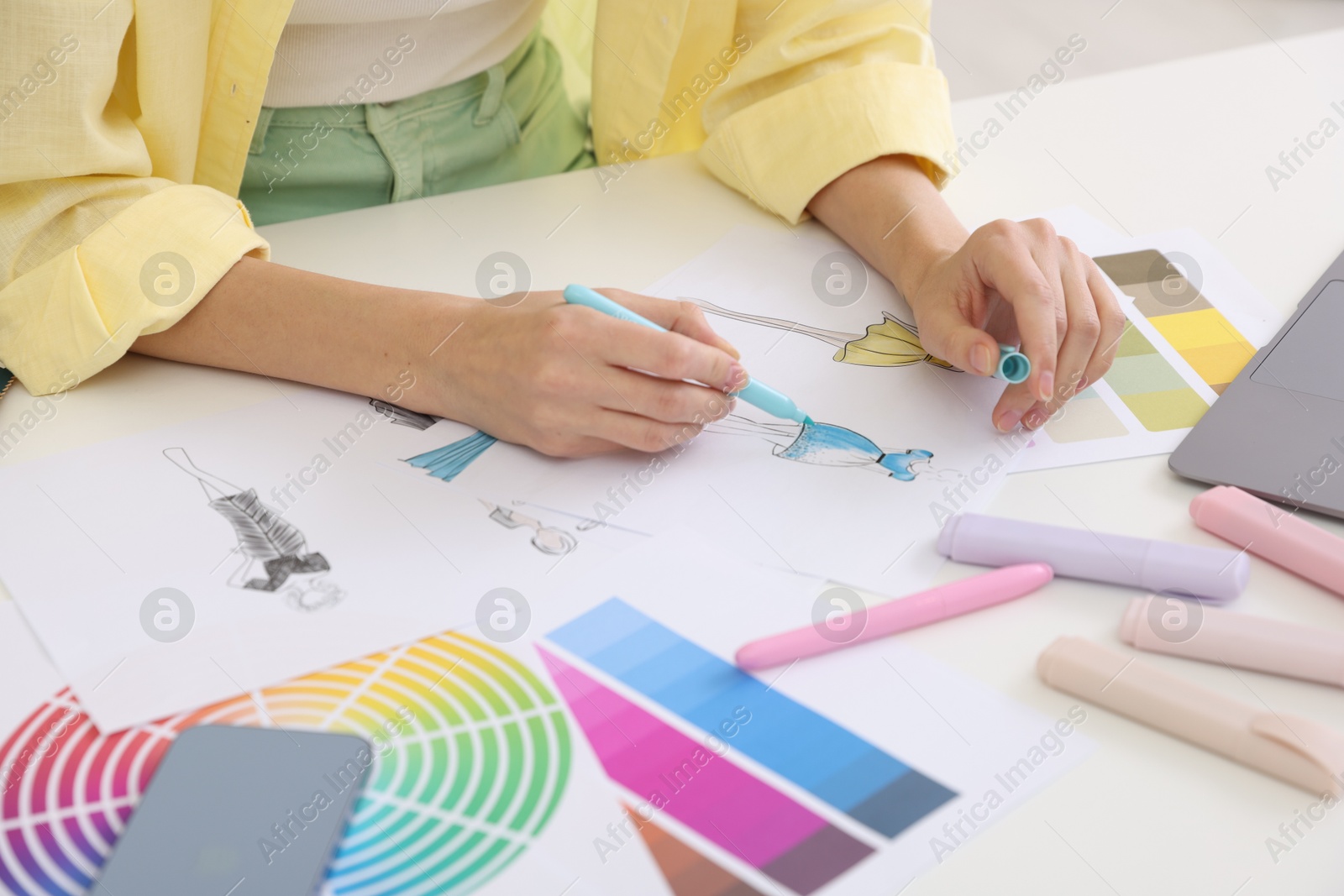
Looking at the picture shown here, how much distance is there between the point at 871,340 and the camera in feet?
2.43

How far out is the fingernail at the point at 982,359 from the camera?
0.66m

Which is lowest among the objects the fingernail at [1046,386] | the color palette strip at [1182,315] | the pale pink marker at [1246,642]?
the pale pink marker at [1246,642]

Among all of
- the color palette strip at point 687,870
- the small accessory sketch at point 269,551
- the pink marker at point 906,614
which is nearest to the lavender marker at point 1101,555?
the pink marker at point 906,614

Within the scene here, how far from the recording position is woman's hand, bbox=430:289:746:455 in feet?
2.04

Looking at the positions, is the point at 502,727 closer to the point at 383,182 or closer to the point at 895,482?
the point at 895,482

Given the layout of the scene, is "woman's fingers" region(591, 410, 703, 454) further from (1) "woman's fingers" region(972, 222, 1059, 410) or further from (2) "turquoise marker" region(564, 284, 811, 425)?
(1) "woman's fingers" region(972, 222, 1059, 410)

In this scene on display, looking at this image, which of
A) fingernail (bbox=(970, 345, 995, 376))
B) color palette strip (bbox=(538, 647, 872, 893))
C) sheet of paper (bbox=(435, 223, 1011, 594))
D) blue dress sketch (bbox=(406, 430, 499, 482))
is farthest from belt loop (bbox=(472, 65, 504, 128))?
color palette strip (bbox=(538, 647, 872, 893))

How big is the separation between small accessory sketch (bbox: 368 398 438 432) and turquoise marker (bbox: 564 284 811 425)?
11cm

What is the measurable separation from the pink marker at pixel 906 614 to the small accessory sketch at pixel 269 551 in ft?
0.71

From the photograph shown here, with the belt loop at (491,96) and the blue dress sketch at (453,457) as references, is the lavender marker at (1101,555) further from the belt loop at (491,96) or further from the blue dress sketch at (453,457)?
the belt loop at (491,96)

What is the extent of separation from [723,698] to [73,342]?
46 centimetres

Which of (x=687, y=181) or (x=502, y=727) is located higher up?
(x=687, y=181)

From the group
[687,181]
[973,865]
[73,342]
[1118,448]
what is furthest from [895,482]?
[73,342]

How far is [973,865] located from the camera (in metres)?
0.42
